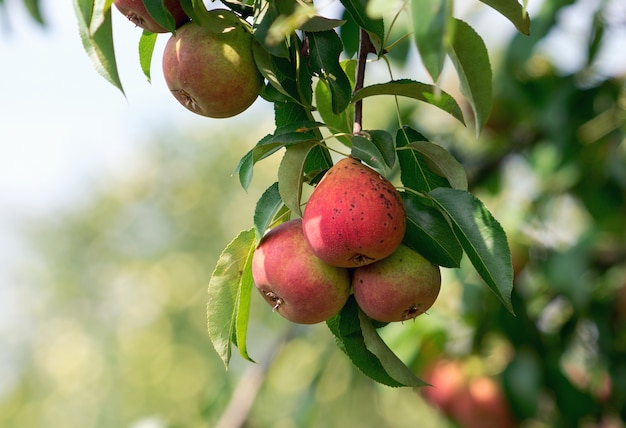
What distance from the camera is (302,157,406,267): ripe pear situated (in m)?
0.79

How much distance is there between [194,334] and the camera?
8.29 metres

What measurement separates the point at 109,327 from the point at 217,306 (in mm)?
8705

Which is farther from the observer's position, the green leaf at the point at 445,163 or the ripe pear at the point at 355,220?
the green leaf at the point at 445,163

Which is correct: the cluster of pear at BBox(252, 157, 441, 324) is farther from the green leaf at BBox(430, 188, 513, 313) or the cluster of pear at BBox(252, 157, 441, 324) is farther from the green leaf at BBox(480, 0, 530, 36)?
the green leaf at BBox(480, 0, 530, 36)

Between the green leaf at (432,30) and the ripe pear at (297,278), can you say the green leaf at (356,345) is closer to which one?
the ripe pear at (297,278)

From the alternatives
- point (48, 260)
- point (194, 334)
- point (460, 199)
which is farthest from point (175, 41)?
point (48, 260)

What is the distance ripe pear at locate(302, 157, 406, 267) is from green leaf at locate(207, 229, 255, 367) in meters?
0.12

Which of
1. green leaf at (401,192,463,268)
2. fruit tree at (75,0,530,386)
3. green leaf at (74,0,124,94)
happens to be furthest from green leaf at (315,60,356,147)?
green leaf at (74,0,124,94)

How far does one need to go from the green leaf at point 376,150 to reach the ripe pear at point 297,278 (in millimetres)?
100

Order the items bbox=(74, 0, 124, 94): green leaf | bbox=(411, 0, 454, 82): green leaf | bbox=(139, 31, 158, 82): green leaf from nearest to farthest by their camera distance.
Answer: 1. bbox=(411, 0, 454, 82): green leaf
2. bbox=(74, 0, 124, 94): green leaf
3. bbox=(139, 31, 158, 82): green leaf

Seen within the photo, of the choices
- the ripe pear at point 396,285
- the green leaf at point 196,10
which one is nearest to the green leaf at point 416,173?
the ripe pear at point 396,285

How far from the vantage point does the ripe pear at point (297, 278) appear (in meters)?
0.83

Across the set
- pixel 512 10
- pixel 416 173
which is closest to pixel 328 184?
pixel 416 173

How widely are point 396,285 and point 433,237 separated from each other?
68 mm
